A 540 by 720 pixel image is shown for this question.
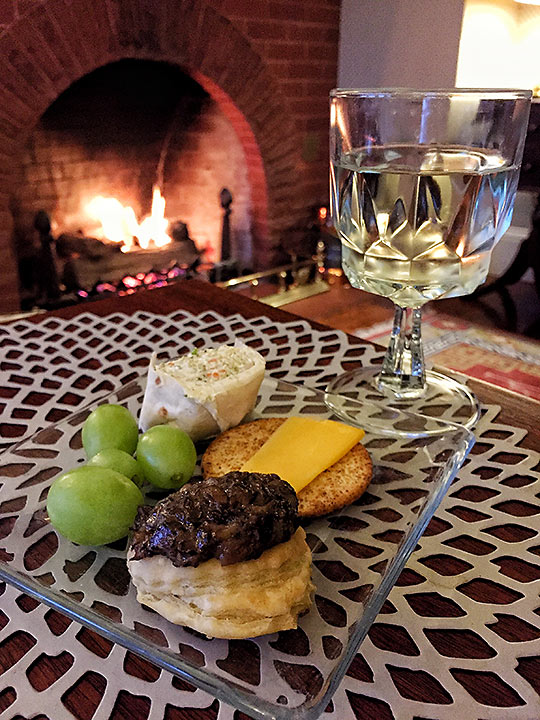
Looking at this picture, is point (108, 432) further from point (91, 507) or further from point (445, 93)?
point (445, 93)

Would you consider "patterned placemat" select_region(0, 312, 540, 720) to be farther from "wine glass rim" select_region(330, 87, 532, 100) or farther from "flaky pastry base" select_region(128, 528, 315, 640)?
"wine glass rim" select_region(330, 87, 532, 100)

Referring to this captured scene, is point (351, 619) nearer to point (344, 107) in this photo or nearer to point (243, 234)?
point (344, 107)

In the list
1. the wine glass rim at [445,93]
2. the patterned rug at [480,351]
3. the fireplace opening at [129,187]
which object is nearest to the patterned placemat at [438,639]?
the wine glass rim at [445,93]

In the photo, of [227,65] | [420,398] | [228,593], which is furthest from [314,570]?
[227,65]

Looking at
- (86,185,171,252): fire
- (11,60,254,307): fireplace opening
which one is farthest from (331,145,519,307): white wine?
(86,185,171,252): fire

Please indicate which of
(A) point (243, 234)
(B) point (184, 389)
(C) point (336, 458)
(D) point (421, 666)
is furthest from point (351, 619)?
(A) point (243, 234)

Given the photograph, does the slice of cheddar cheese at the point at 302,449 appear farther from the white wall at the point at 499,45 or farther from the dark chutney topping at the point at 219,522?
the white wall at the point at 499,45
